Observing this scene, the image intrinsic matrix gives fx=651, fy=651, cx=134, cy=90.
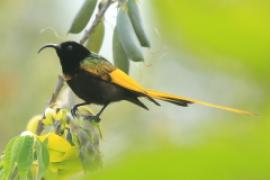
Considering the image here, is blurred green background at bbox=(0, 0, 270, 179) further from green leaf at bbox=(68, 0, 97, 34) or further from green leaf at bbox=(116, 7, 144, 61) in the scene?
green leaf at bbox=(68, 0, 97, 34)

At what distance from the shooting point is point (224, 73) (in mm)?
310

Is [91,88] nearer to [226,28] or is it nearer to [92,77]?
[92,77]

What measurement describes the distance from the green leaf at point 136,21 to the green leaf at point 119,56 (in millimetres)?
119

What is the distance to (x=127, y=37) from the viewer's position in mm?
1845

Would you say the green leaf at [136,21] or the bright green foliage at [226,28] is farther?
the green leaf at [136,21]

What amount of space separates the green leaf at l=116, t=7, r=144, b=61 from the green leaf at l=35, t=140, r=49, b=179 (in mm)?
418

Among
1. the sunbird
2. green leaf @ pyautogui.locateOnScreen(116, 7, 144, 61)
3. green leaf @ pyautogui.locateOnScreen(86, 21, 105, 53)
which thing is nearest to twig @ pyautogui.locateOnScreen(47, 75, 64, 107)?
the sunbird

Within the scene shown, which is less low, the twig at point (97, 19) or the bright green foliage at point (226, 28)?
the bright green foliage at point (226, 28)

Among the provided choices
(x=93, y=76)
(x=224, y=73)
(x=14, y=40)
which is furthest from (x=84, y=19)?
(x=14, y=40)

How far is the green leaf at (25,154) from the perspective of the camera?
1.42 m

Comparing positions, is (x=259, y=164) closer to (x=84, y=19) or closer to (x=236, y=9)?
(x=236, y=9)

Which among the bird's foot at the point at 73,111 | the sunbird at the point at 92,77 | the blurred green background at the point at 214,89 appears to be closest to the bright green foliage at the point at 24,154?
the bird's foot at the point at 73,111

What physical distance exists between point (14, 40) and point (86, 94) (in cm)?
479

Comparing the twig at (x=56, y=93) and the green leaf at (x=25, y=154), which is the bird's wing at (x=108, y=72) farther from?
the green leaf at (x=25, y=154)
